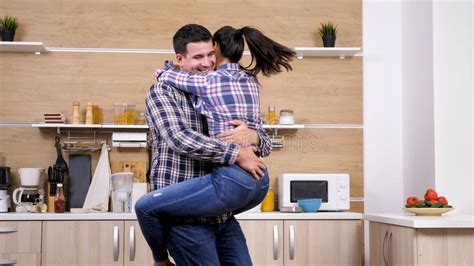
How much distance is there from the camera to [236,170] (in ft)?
7.22

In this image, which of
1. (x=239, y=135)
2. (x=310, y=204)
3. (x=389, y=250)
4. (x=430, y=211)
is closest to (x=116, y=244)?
(x=310, y=204)

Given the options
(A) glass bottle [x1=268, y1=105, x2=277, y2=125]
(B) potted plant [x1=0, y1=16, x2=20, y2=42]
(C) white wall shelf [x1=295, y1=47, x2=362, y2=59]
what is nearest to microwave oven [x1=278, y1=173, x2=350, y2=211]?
(A) glass bottle [x1=268, y1=105, x2=277, y2=125]

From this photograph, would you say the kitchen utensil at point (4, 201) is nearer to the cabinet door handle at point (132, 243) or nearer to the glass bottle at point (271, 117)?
the cabinet door handle at point (132, 243)

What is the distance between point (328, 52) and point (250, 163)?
258 centimetres

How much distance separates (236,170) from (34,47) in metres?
2.71

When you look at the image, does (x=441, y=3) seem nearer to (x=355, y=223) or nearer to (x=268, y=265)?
(x=355, y=223)

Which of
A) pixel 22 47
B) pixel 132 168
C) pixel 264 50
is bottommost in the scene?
pixel 132 168

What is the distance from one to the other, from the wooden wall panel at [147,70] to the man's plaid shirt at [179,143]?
227 centimetres

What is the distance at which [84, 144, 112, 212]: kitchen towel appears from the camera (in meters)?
4.38

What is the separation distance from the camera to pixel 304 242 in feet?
13.7

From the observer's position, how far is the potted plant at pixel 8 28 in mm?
4480

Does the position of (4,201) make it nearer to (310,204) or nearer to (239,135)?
(310,204)

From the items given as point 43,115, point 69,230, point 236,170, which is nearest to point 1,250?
point 69,230

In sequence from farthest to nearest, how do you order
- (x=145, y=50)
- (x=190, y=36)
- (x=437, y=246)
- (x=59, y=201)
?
(x=145, y=50), (x=59, y=201), (x=437, y=246), (x=190, y=36)
